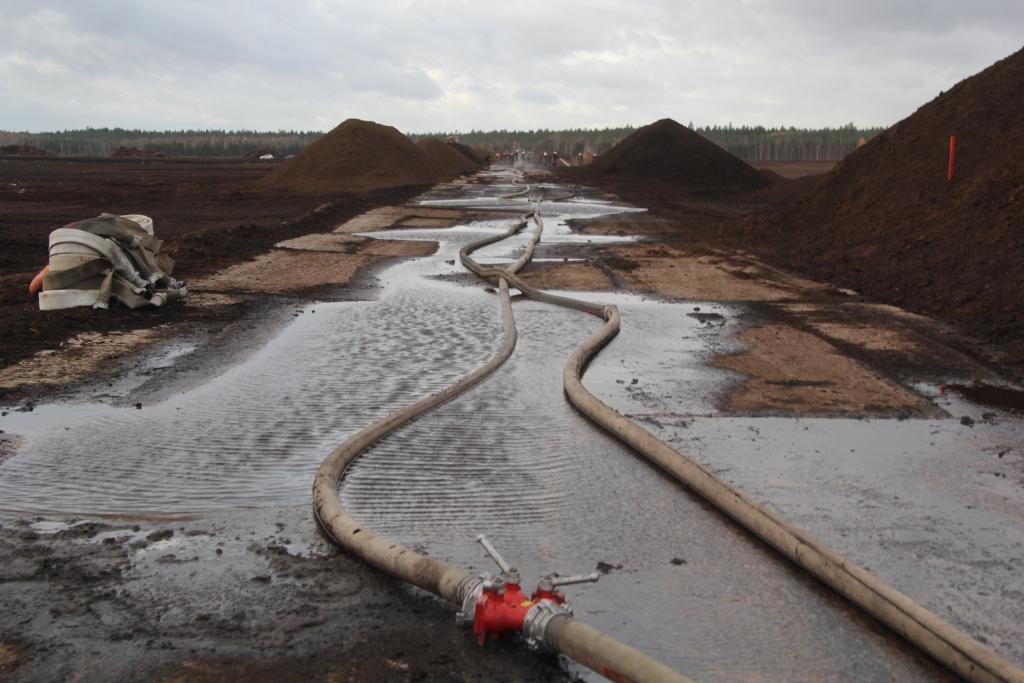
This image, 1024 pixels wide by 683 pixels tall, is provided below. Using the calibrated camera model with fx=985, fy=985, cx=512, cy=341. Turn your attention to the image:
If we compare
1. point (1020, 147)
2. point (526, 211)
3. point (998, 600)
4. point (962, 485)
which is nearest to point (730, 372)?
point (962, 485)

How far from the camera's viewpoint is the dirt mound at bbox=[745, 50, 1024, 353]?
1051cm

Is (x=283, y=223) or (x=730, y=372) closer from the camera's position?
(x=730, y=372)

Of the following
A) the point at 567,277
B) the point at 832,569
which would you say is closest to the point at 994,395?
the point at 832,569

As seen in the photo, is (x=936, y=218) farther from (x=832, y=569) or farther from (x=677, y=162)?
(x=677, y=162)

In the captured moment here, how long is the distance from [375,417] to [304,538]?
2.02 metres

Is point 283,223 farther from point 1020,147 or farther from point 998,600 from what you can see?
point 998,600

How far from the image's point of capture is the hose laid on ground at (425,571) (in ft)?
9.49

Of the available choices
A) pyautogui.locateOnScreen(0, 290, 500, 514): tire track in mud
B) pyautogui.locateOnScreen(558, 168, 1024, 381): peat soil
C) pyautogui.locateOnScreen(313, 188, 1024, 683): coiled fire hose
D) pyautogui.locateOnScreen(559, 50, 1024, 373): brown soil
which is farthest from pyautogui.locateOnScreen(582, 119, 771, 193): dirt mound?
pyautogui.locateOnScreen(313, 188, 1024, 683): coiled fire hose

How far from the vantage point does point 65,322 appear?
8867 mm

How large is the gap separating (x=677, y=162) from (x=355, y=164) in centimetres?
1580

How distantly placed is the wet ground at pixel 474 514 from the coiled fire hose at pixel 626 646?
0.08 m

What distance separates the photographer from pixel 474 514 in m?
4.64

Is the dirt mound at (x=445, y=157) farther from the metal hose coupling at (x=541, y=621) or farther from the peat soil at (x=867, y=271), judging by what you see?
the metal hose coupling at (x=541, y=621)

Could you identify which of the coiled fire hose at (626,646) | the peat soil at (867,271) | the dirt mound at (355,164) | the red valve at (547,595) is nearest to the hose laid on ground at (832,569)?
the coiled fire hose at (626,646)
